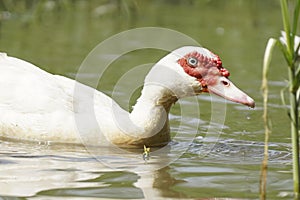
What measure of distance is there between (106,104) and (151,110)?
37 cm

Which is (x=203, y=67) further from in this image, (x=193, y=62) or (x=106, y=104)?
(x=106, y=104)

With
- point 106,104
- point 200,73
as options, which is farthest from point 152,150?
point 200,73

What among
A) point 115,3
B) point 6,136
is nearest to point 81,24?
point 115,3

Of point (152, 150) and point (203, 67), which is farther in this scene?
point (152, 150)

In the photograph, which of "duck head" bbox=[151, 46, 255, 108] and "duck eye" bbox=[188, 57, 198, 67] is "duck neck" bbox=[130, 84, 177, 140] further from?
"duck eye" bbox=[188, 57, 198, 67]

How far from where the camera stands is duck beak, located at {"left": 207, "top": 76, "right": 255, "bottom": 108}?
17.8 feet

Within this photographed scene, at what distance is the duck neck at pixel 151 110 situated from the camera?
572cm

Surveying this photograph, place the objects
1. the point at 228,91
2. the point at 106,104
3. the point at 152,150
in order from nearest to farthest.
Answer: the point at 228,91 → the point at 152,150 → the point at 106,104

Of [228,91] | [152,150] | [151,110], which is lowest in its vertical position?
[152,150]

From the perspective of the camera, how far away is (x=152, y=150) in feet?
18.7

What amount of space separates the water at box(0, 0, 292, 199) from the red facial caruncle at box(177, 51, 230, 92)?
1.74 ft

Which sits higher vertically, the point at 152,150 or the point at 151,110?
the point at 151,110

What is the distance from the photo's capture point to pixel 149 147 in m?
5.79

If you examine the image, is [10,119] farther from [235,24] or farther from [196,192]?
[235,24]
